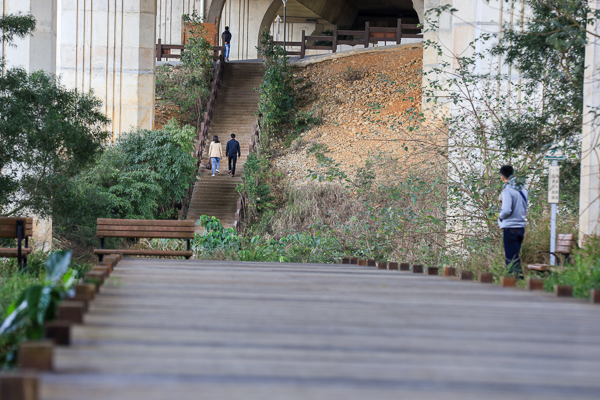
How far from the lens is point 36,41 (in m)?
14.3

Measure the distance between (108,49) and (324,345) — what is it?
18983 mm

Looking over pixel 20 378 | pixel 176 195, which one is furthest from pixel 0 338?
pixel 176 195

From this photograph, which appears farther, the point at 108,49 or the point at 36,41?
the point at 108,49

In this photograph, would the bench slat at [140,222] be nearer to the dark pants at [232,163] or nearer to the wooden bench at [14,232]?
the wooden bench at [14,232]

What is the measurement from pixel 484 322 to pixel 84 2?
63.4ft

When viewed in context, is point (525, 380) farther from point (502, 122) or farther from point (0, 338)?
point (502, 122)

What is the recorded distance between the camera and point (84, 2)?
20.3 m

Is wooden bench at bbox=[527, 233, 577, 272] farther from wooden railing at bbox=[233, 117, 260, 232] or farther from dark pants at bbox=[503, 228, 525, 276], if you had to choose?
wooden railing at bbox=[233, 117, 260, 232]

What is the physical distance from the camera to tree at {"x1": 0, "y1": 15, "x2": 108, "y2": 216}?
384 inches

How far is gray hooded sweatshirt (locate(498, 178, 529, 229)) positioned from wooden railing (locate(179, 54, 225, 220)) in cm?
1317

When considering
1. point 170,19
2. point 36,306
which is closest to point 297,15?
point 170,19

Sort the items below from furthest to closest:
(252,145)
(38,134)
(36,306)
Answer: (252,145), (38,134), (36,306)

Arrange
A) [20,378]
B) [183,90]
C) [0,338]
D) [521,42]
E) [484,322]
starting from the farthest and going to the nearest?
[183,90], [521,42], [0,338], [484,322], [20,378]

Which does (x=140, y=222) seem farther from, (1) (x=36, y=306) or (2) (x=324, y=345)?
(2) (x=324, y=345)
